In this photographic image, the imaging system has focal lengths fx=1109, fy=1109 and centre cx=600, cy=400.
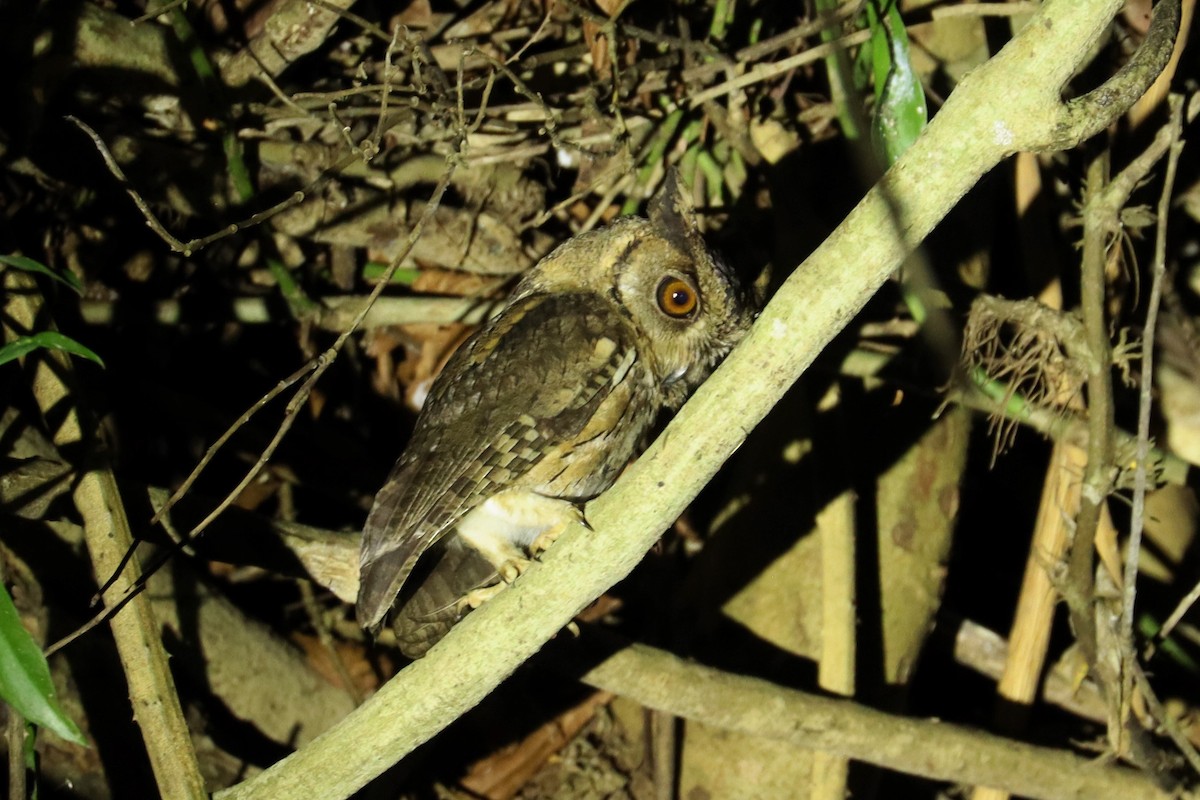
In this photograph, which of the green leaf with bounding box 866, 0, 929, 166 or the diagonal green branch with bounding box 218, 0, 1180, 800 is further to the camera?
the green leaf with bounding box 866, 0, 929, 166

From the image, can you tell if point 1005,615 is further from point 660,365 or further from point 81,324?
point 81,324

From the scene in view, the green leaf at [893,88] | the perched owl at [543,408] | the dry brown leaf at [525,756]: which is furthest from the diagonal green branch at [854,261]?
the dry brown leaf at [525,756]

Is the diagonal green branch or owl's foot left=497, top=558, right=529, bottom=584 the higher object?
the diagonal green branch

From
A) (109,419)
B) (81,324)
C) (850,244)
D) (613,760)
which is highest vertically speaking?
(850,244)

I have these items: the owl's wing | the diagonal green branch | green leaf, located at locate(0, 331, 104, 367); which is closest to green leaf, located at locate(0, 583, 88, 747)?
green leaf, located at locate(0, 331, 104, 367)

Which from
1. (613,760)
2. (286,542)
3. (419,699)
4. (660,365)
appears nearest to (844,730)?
(613,760)

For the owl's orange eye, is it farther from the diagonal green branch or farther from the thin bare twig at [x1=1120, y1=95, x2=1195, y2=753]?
the thin bare twig at [x1=1120, y1=95, x2=1195, y2=753]

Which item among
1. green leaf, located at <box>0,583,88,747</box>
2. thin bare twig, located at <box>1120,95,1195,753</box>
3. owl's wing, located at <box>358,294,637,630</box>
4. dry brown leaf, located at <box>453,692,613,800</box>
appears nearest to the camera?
green leaf, located at <box>0,583,88,747</box>
